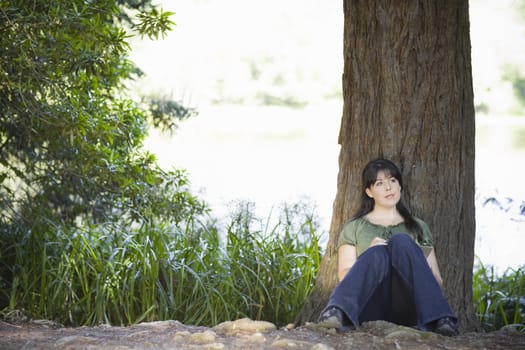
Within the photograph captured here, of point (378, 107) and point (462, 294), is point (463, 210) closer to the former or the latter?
point (462, 294)

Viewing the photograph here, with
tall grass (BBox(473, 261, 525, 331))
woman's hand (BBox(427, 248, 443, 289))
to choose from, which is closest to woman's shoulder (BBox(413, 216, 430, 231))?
woman's hand (BBox(427, 248, 443, 289))

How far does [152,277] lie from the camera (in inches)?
181

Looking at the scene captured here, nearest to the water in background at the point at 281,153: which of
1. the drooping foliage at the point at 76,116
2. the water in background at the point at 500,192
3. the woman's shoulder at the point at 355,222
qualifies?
the water in background at the point at 500,192

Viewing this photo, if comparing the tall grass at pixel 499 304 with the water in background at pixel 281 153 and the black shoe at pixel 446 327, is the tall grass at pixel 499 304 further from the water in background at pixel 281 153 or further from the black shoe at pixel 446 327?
the water in background at pixel 281 153

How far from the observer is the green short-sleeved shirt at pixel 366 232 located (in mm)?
3828

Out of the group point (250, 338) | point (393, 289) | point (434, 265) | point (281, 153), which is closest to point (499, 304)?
point (434, 265)

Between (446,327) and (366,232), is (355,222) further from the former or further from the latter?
(446,327)

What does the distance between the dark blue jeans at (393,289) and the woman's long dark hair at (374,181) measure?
31cm

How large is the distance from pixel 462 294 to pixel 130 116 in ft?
9.96

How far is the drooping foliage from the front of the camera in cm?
436

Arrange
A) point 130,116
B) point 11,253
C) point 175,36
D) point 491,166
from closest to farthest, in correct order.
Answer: point 11,253 < point 130,116 < point 491,166 < point 175,36

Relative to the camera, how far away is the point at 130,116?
215 inches

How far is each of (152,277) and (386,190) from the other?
1.82m

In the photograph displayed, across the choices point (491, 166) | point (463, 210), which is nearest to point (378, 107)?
point (463, 210)
